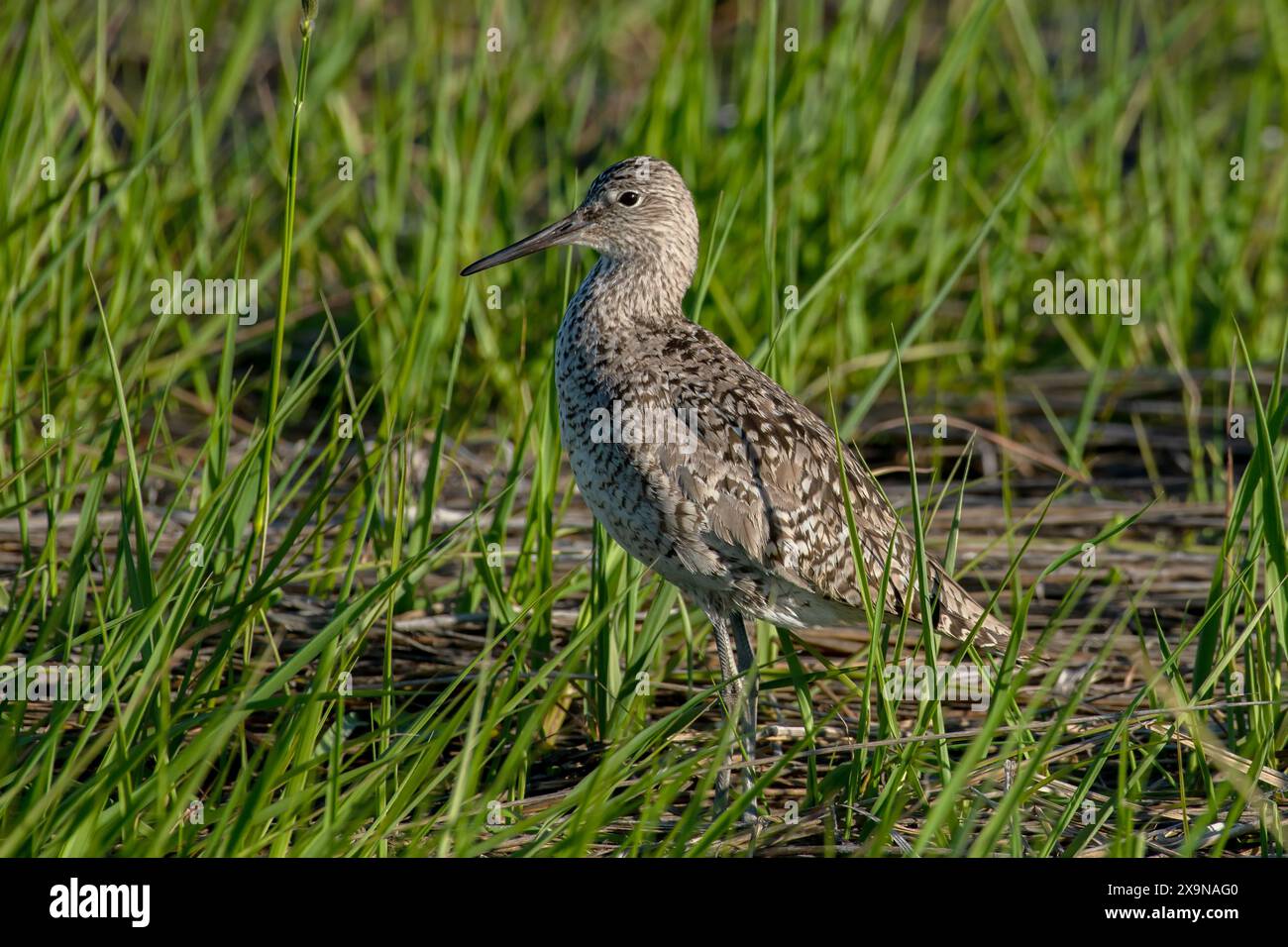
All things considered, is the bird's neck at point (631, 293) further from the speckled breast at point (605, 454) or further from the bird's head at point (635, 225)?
the speckled breast at point (605, 454)

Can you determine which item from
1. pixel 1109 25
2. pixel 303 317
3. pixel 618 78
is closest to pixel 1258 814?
pixel 303 317

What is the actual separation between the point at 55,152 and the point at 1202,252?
5.95 metres

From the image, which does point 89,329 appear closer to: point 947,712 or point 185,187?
point 185,187

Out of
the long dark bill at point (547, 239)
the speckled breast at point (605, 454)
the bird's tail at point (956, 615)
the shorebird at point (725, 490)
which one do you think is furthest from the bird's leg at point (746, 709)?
the long dark bill at point (547, 239)

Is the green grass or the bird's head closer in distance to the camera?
the green grass

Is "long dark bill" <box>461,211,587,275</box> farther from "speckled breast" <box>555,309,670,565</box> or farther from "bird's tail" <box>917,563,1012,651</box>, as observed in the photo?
"bird's tail" <box>917,563,1012,651</box>

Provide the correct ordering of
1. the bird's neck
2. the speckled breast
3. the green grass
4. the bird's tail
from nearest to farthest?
the green grass
the speckled breast
the bird's tail
the bird's neck

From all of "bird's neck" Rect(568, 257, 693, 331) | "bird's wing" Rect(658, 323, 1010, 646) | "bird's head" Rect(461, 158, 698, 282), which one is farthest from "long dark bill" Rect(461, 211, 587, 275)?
"bird's wing" Rect(658, 323, 1010, 646)

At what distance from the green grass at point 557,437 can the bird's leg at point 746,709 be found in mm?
95

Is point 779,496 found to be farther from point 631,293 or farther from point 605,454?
point 631,293

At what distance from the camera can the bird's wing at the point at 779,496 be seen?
4.50m

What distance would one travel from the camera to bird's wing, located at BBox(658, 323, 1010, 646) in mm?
4500

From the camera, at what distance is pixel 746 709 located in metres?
4.54

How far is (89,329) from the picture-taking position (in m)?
6.81
